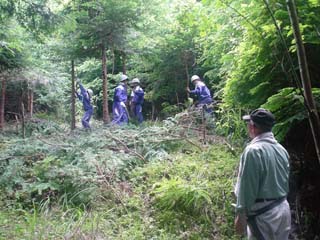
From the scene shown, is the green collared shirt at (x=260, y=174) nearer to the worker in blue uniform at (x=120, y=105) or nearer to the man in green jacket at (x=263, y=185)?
the man in green jacket at (x=263, y=185)

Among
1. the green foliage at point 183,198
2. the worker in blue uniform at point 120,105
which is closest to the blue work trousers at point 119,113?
the worker in blue uniform at point 120,105

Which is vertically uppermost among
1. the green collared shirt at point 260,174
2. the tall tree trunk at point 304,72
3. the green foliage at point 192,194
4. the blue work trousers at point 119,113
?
the tall tree trunk at point 304,72

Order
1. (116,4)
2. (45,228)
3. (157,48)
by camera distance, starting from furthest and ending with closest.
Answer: (157,48) → (116,4) → (45,228)

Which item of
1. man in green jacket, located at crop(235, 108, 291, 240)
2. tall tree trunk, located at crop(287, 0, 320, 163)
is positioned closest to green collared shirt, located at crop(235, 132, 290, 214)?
man in green jacket, located at crop(235, 108, 291, 240)

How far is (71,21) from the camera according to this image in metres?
8.89

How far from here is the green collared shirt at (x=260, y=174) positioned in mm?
3646

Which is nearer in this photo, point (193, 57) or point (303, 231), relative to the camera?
point (303, 231)

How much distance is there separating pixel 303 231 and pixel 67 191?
4.13 metres

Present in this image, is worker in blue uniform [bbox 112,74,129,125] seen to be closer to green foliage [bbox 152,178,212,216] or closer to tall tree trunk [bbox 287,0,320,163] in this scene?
green foliage [bbox 152,178,212,216]

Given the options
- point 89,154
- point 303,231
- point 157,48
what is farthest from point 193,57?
point 303,231

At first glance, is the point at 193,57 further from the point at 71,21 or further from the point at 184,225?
the point at 184,225

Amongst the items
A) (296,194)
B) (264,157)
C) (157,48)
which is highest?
(157,48)

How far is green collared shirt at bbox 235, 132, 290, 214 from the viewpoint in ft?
12.0

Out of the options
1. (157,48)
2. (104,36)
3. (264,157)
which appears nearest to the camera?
(264,157)
